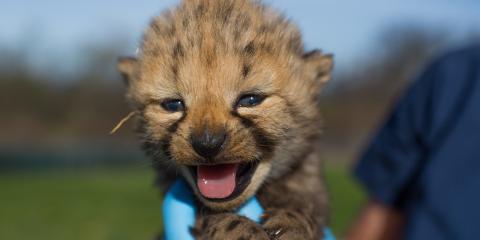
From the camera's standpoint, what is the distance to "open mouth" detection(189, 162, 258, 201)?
250 centimetres

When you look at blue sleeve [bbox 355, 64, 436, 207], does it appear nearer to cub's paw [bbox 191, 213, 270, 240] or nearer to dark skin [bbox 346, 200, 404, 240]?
dark skin [bbox 346, 200, 404, 240]

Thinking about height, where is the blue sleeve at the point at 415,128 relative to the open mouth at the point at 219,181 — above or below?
below

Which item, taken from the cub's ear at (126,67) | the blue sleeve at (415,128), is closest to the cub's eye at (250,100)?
the cub's ear at (126,67)

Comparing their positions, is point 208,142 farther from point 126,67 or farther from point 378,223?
point 378,223

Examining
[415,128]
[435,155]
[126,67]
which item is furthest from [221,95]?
[415,128]

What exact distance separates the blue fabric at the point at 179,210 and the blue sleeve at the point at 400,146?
8.37 feet

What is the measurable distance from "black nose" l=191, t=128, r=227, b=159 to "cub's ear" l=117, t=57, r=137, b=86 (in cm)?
74

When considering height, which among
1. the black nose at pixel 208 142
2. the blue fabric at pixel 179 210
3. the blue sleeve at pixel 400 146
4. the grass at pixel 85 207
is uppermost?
the black nose at pixel 208 142

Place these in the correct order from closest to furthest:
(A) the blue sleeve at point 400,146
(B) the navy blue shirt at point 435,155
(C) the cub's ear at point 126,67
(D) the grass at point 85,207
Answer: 1. (C) the cub's ear at point 126,67
2. (B) the navy blue shirt at point 435,155
3. (A) the blue sleeve at point 400,146
4. (D) the grass at point 85,207

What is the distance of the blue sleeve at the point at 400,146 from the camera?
16.3 feet

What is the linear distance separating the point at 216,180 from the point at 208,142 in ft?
0.81

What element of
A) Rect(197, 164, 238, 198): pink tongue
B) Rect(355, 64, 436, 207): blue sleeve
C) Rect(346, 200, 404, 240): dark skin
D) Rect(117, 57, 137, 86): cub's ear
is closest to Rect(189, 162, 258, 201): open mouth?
Rect(197, 164, 238, 198): pink tongue

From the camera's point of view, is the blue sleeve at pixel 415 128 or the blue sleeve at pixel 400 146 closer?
the blue sleeve at pixel 415 128

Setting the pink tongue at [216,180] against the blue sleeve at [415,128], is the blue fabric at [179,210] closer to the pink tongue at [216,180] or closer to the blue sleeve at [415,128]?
the pink tongue at [216,180]
